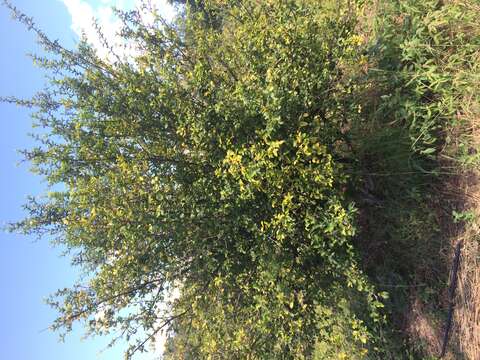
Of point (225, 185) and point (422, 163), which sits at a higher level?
point (225, 185)

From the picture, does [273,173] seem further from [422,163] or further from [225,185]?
[422,163]

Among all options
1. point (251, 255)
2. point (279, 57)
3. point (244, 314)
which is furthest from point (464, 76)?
point (244, 314)

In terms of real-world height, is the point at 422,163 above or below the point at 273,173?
below

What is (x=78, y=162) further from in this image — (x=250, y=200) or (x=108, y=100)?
(x=250, y=200)

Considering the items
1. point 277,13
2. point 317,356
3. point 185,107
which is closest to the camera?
point 185,107

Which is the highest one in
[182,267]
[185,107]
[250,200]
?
[185,107]

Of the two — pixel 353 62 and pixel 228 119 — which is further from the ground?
pixel 228 119

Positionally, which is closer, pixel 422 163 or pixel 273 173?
pixel 273 173

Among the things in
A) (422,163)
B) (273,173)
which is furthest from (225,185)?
(422,163)

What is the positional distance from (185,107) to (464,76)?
3366 mm

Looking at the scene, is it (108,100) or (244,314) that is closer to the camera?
→ (108,100)

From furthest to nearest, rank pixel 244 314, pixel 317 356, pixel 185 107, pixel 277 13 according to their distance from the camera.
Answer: pixel 317 356
pixel 244 314
pixel 277 13
pixel 185 107

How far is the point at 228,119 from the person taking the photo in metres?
4.57

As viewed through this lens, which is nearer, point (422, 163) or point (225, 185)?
point (225, 185)
